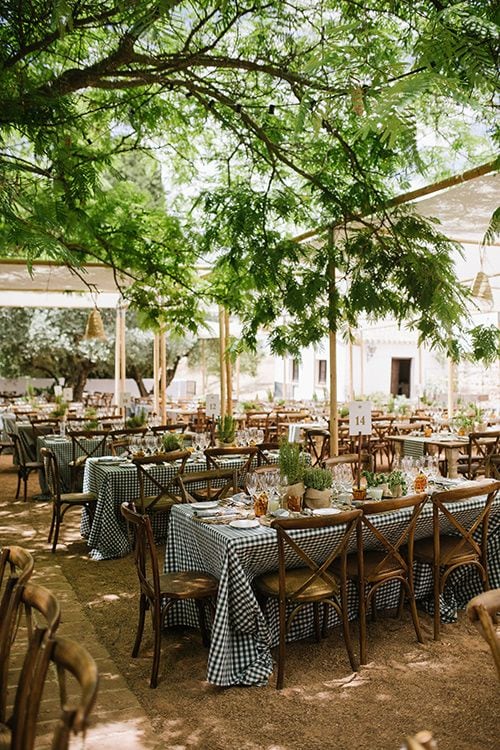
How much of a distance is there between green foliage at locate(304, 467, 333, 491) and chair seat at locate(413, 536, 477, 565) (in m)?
0.72

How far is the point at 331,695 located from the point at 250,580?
0.77 m

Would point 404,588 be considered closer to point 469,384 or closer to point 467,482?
point 467,482

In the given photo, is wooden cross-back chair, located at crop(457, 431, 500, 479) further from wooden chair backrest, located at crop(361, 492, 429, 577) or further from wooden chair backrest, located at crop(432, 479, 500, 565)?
wooden chair backrest, located at crop(361, 492, 429, 577)

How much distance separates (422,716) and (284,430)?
8.76 meters

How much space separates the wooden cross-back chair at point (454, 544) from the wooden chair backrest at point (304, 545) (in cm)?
61

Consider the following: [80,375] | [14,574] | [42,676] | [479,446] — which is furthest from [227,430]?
[80,375]

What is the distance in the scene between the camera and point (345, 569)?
13.2ft

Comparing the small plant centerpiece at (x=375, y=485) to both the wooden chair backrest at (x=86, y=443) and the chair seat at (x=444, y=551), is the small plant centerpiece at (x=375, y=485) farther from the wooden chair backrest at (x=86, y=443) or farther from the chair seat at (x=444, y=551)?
the wooden chair backrest at (x=86, y=443)

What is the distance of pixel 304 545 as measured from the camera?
4.09m

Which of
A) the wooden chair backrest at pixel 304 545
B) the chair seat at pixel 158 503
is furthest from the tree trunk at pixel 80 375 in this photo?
the wooden chair backrest at pixel 304 545

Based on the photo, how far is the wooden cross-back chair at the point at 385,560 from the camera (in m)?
4.07

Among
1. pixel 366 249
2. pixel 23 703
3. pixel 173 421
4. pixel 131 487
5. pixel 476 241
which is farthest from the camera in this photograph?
pixel 173 421

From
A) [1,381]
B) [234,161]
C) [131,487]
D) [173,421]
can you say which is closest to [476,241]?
[234,161]

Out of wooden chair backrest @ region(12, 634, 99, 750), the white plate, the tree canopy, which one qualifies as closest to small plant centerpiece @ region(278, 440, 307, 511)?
the white plate
